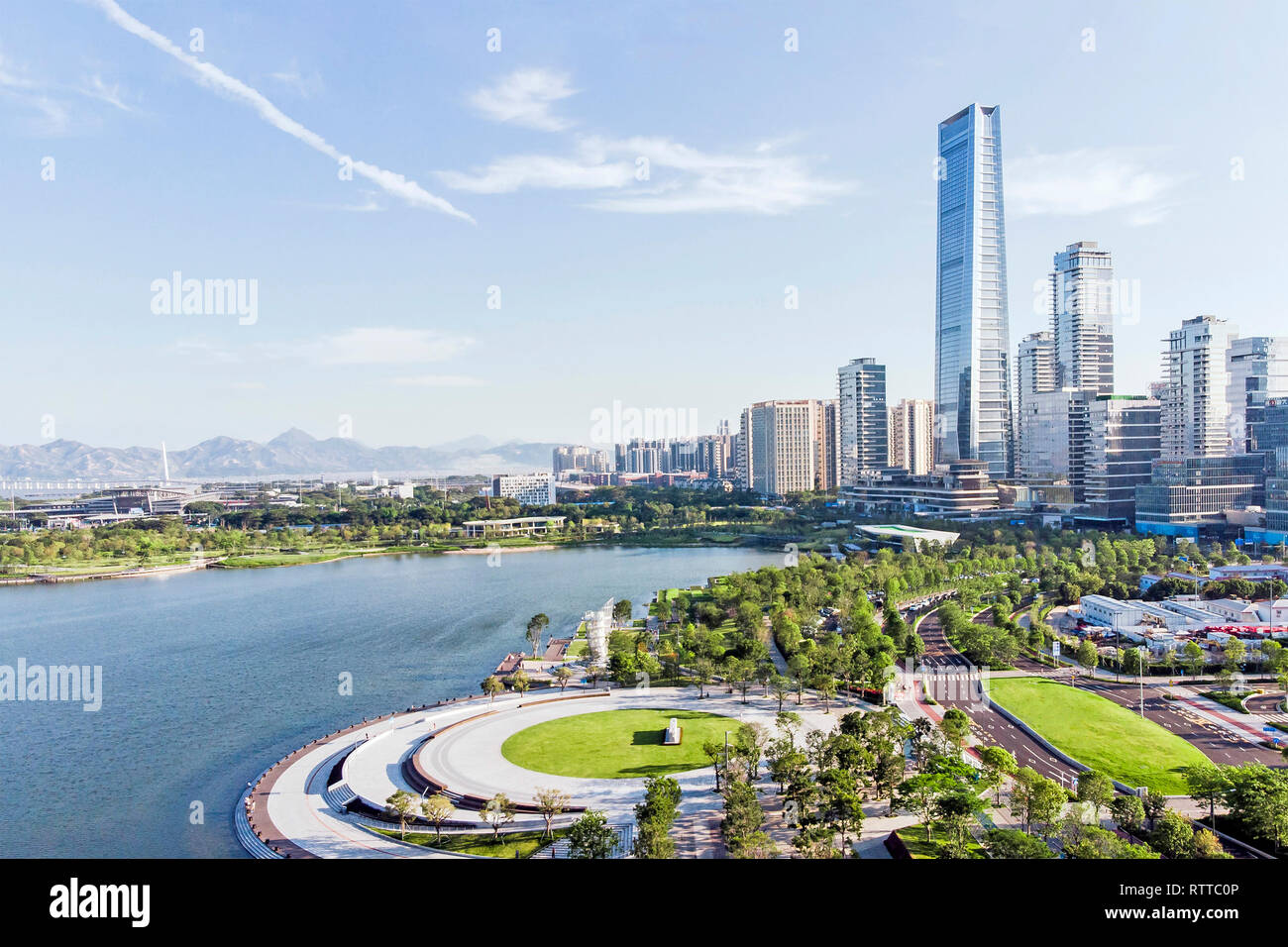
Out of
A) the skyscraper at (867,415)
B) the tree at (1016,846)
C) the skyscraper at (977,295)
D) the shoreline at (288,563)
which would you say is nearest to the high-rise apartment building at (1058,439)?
the skyscraper at (977,295)

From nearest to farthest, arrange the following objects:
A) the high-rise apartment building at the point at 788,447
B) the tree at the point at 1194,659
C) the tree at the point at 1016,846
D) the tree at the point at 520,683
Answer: the tree at the point at 1016,846, the tree at the point at 520,683, the tree at the point at 1194,659, the high-rise apartment building at the point at 788,447

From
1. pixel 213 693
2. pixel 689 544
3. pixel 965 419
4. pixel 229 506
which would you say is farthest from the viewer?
pixel 229 506

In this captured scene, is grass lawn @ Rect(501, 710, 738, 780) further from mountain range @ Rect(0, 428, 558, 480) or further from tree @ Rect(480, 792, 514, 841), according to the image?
mountain range @ Rect(0, 428, 558, 480)

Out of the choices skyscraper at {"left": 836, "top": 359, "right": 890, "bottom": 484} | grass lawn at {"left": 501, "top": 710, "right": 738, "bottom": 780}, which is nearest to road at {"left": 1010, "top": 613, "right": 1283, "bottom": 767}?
grass lawn at {"left": 501, "top": 710, "right": 738, "bottom": 780}

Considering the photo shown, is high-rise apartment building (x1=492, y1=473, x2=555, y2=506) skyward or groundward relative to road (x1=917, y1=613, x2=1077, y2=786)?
skyward

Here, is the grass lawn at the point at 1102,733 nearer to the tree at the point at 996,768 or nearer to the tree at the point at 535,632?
the tree at the point at 996,768
